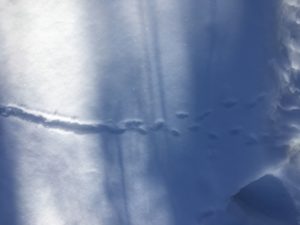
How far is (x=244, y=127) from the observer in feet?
3.06

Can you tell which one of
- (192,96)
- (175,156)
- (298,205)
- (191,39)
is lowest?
(298,205)

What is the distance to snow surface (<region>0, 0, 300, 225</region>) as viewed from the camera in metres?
0.86

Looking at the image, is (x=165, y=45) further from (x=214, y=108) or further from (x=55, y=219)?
(x=55, y=219)

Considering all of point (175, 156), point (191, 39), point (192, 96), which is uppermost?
point (191, 39)

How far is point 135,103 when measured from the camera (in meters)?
0.88

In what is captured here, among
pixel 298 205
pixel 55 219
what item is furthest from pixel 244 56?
pixel 55 219

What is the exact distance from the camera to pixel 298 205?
94 cm

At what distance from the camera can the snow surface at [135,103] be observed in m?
0.86

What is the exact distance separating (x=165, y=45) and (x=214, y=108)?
0.17m

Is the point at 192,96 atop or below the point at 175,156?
atop

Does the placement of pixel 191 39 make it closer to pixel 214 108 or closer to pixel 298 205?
pixel 214 108

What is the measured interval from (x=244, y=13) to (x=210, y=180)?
0.37 metres

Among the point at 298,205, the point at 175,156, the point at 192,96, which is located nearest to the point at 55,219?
the point at 175,156

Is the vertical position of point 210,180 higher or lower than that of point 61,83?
lower
